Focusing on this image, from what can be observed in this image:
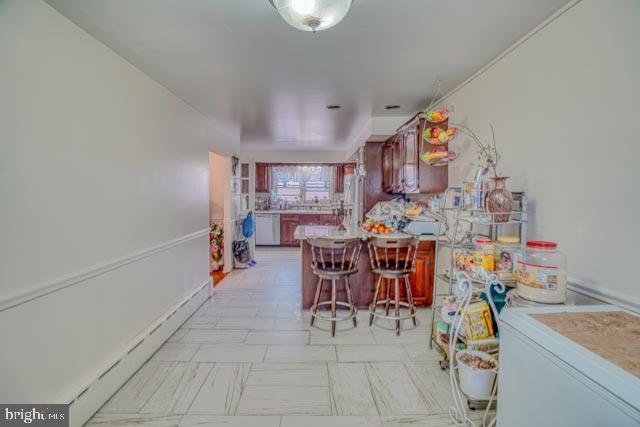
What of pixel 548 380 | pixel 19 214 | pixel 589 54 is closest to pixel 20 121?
pixel 19 214

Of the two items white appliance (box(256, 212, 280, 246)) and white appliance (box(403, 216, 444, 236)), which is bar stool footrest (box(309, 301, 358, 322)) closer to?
white appliance (box(403, 216, 444, 236))

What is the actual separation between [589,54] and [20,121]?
283 cm

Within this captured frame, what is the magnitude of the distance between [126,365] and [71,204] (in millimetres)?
1223

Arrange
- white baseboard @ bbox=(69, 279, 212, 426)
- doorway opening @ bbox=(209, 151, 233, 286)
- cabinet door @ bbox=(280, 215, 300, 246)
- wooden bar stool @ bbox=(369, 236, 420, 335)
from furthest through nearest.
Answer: cabinet door @ bbox=(280, 215, 300, 246)
doorway opening @ bbox=(209, 151, 233, 286)
wooden bar stool @ bbox=(369, 236, 420, 335)
white baseboard @ bbox=(69, 279, 212, 426)

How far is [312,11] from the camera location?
4.79 feet

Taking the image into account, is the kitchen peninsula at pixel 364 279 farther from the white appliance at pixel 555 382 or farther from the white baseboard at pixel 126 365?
the white appliance at pixel 555 382

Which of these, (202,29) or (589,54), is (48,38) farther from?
(589,54)

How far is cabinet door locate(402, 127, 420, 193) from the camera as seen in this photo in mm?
3375

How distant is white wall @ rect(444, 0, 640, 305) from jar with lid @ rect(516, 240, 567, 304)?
180mm

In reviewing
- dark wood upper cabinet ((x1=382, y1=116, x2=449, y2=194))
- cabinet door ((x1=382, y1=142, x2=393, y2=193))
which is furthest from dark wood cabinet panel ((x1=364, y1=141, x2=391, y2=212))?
dark wood upper cabinet ((x1=382, y1=116, x2=449, y2=194))

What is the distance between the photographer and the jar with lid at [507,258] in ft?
6.27

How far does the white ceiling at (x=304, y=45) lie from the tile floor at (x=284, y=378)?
233cm

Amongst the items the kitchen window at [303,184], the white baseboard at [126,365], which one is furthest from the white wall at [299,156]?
the white baseboard at [126,365]

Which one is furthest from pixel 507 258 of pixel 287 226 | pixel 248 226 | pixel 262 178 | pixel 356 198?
pixel 262 178
